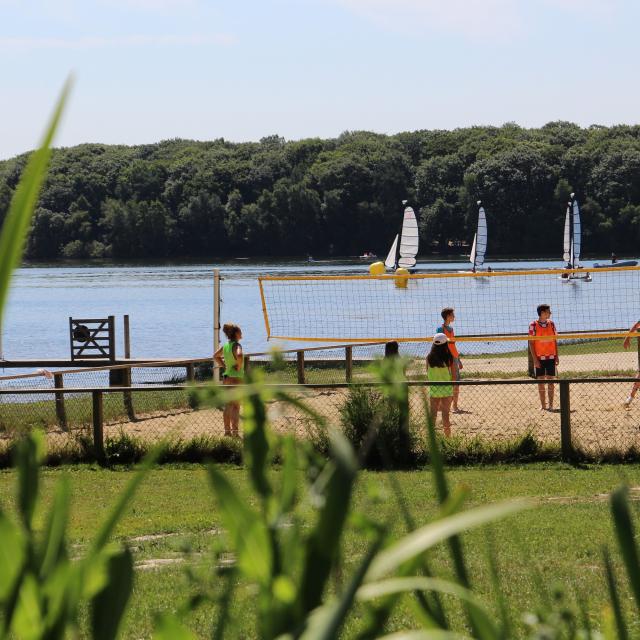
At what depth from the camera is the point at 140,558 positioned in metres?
7.59

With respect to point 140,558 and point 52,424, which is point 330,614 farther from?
point 52,424

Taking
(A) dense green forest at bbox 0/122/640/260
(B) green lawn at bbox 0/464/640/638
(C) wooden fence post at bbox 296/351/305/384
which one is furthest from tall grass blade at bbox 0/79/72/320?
(A) dense green forest at bbox 0/122/640/260

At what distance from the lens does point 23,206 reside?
29.7 inches

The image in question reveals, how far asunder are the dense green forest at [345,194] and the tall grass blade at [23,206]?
361 ft

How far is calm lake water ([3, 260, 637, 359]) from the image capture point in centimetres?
4772

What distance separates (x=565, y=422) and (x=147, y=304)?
68707 millimetres

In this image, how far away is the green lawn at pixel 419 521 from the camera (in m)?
6.09

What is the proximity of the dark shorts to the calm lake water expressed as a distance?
8.04 metres

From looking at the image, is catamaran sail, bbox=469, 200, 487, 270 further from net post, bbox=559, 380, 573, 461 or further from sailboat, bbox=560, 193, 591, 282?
net post, bbox=559, 380, 573, 461

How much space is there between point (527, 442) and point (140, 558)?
19.1 ft

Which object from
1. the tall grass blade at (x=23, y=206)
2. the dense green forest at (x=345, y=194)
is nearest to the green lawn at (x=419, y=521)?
the tall grass blade at (x=23, y=206)

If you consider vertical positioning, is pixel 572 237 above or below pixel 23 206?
below

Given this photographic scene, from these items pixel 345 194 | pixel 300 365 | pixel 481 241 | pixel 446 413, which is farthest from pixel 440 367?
pixel 345 194

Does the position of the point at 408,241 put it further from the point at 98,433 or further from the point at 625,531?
the point at 625,531
